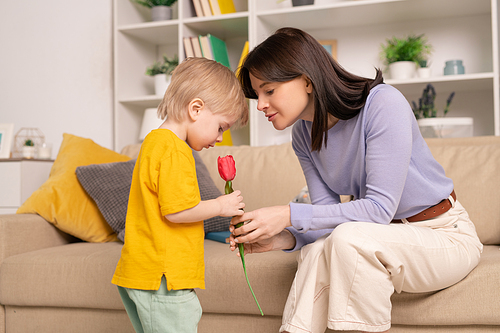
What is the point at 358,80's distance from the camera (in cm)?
114

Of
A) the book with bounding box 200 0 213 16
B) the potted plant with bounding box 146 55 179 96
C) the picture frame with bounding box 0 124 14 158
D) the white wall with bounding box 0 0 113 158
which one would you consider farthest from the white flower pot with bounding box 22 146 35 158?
the book with bounding box 200 0 213 16

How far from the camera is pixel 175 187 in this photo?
3.05 feet

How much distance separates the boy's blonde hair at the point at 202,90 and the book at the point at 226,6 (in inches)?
66.0

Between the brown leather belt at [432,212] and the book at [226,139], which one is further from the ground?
the book at [226,139]

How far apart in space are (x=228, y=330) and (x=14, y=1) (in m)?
2.67

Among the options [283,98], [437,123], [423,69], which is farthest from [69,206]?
[423,69]

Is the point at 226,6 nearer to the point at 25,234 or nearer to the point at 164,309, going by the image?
the point at 25,234

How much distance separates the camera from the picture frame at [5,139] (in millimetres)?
2414

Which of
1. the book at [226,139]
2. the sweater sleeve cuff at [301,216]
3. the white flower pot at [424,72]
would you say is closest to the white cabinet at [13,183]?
the book at [226,139]

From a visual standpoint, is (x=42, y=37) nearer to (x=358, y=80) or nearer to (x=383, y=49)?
(x=383, y=49)

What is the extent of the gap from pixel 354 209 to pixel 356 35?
1.91 meters

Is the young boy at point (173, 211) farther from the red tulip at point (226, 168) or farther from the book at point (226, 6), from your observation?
the book at point (226, 6)

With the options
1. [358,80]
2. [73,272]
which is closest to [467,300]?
[358,80]

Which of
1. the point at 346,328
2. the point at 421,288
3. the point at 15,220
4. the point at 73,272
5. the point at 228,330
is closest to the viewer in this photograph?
the point at 346,328
